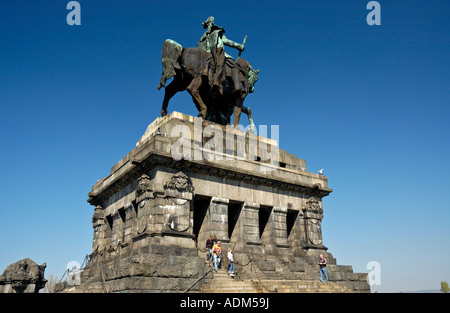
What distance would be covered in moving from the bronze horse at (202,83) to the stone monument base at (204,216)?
6.22 ft

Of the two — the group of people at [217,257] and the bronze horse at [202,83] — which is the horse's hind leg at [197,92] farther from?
the group of people at [217,257]

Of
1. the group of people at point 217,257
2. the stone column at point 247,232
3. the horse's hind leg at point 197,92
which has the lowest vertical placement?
the group of people at point 217,257

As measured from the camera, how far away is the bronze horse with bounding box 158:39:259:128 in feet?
81.7

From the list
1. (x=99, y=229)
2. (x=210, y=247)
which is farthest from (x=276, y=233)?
(x=99, y=229)

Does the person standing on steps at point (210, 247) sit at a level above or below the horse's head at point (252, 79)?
below

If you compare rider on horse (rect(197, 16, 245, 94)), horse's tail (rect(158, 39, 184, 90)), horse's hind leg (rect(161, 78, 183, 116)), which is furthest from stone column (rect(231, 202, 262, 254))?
horse's tail (rect(158, 39, 184, 90))

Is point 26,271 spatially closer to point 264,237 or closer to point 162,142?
point 162,142

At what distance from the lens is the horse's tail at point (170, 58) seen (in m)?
24.7

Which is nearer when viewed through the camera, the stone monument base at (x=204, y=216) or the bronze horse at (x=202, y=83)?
the stone monument base at (x=204, y=216)

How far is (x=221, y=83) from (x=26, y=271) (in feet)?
58.3

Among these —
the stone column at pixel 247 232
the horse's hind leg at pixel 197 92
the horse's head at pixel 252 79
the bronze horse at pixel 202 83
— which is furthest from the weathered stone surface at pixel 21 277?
the horse's head at pixel 252 79

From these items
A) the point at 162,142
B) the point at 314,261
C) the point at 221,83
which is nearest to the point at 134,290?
the point at 162,142
